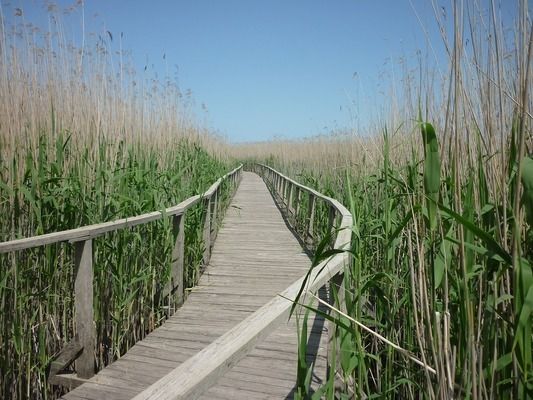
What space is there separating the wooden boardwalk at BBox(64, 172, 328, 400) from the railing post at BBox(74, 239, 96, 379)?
11 centimetres

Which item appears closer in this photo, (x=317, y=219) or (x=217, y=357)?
(x=217, y=357)

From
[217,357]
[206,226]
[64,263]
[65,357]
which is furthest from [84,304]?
[206,226]

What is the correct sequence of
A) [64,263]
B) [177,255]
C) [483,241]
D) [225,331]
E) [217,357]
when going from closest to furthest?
[217,357] < [483,241] < [64,263] < [225,331] < [177,255]

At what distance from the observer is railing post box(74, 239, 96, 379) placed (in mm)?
1888

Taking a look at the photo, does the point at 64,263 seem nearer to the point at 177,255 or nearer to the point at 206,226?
the point at 177,255

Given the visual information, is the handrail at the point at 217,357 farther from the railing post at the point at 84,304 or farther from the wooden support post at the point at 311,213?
the wooden support post at the point at 311,213

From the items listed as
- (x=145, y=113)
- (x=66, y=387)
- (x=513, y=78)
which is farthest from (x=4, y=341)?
(x=145, y=113)

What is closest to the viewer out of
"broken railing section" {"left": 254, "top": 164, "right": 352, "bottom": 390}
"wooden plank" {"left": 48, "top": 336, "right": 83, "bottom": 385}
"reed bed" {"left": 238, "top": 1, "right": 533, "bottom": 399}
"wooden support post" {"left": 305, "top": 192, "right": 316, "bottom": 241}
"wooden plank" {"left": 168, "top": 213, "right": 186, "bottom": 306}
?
"reed bed" {"left": 238, "top": 1, "right": 533, "bottom": 399}

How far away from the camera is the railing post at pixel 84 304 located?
189cm

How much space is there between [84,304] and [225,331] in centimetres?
106

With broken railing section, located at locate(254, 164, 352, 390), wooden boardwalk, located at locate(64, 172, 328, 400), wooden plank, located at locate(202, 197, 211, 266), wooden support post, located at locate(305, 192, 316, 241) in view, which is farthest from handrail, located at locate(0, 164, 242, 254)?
wooden support post, located at locate(305, 192, 316, 241)

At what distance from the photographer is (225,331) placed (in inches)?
107

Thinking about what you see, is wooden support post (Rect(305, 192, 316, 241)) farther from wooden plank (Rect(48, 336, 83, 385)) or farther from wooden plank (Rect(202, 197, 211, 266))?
wooden plank (Rect(48, 336, 83, 385))

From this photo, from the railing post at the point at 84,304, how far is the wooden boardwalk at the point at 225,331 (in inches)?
4.4
